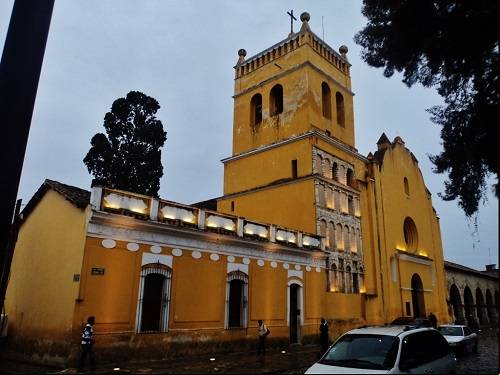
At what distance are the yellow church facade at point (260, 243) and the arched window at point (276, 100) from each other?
6.8 inches

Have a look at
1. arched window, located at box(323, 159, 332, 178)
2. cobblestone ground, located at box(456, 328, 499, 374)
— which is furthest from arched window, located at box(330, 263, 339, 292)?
cobblestone ground, located at box(456, 328, 499, 374)

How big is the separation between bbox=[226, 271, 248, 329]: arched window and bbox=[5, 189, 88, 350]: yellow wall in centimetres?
678

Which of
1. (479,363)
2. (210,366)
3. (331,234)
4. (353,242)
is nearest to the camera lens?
(210,366)

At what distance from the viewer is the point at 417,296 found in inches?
1256

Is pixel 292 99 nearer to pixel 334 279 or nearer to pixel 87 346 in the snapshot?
pixel 334 279

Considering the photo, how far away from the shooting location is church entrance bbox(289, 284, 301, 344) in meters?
20.9

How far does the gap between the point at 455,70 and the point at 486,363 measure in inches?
428

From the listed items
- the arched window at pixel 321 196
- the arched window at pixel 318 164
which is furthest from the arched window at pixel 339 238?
the arched window at pixel 318 164

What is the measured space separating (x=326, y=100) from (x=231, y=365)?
21511mm

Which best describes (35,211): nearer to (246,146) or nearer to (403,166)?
(246,146)

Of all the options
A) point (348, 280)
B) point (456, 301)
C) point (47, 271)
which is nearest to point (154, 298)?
point (47, 271)

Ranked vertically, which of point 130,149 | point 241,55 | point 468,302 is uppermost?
point 241,55

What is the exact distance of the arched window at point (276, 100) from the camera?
30078mm

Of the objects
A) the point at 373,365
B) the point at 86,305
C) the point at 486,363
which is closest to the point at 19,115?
the point at 373,365
